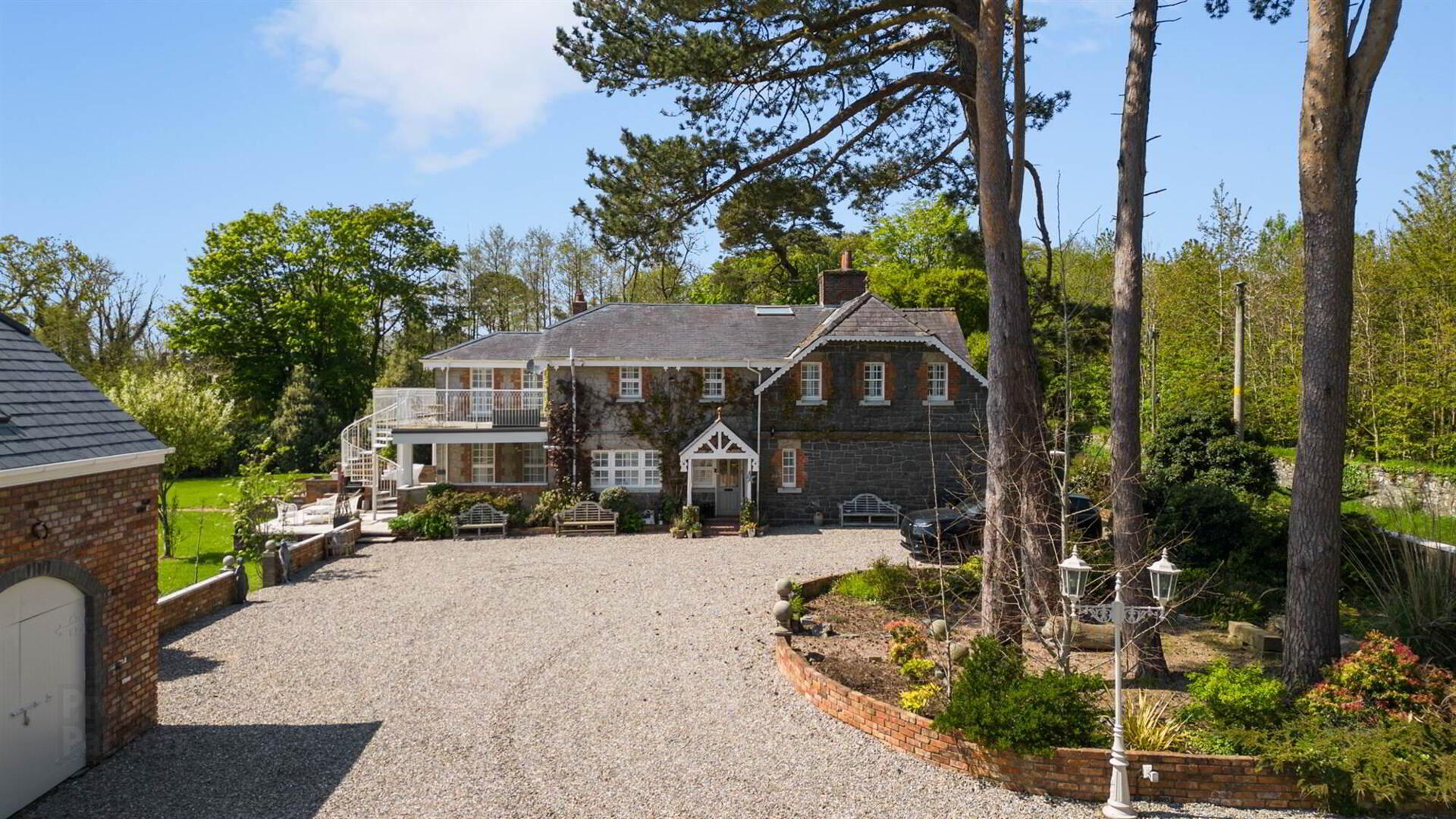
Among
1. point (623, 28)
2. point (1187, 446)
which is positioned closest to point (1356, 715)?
point (1187, 446)

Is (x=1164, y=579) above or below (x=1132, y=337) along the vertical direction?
below

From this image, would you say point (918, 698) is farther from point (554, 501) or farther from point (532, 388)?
point (532, 388)

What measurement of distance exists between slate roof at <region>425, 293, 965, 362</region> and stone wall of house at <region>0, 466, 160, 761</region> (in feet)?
51.0

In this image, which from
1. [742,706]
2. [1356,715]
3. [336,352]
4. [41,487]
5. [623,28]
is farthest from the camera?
[336,352]

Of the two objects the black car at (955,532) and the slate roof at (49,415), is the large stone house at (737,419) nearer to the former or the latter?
the black car at (955,532)

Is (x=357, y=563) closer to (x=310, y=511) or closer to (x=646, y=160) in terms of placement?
(x=310, y=511)

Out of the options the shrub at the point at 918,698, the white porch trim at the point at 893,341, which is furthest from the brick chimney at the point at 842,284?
the shrub at the point at 918,698

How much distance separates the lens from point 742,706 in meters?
11.1

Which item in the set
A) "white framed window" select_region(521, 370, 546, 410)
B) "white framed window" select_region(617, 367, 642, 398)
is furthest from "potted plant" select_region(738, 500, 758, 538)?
"white framed window" select_region(521, 370, 546, 410)

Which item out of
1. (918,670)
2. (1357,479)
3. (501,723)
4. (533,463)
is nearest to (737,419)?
(533,463)

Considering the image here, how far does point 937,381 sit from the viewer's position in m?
25.6

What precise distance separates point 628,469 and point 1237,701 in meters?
18.7

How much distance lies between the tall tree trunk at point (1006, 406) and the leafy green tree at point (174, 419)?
58.0 feet

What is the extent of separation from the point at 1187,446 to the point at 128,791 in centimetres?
2036
